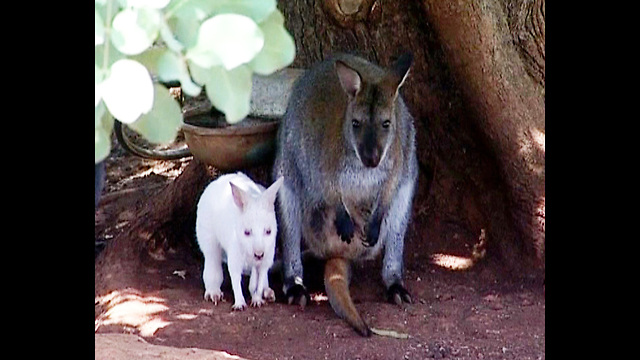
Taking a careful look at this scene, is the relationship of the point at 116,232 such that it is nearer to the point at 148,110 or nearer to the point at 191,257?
the point at 191,257

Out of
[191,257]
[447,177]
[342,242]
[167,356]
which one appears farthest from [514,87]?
[167,356]

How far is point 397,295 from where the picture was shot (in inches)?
231

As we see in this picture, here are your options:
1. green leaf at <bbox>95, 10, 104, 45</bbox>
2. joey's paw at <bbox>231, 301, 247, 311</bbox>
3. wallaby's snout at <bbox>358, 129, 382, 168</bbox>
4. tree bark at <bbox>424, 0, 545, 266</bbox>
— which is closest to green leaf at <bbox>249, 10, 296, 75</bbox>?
green leaf at <bbox>95, 10, 104, 45</bbox>

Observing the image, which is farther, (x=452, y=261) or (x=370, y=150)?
(x=452, y=261)

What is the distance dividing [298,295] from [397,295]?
0.58 metres

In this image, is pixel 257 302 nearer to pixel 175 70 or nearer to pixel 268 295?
pixel 268 295

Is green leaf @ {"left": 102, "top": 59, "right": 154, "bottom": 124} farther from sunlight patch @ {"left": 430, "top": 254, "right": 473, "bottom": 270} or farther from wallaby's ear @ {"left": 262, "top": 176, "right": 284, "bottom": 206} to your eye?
sunlight patch @ {"left": 430, "top": 254, "right": 473, "bottom": 270}

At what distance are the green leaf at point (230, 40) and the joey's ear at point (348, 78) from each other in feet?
12.4

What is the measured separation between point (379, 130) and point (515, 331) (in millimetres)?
1298

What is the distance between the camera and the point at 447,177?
6496 millimetres

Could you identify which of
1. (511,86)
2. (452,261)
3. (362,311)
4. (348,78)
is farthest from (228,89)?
(452,261)

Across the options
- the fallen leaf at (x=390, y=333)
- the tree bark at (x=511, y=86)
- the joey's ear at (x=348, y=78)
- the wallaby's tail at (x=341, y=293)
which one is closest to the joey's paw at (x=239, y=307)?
the wallaby's tail at (x=341, y=293)

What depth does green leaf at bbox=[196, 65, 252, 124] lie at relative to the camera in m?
1.65

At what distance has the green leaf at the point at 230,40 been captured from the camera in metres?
1.60
